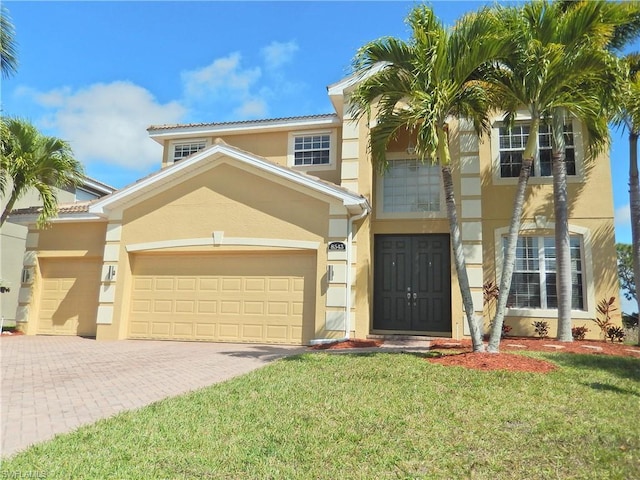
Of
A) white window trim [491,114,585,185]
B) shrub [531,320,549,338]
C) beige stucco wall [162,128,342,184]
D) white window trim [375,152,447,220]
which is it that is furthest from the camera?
beige stucco wall [162,128,342,184]

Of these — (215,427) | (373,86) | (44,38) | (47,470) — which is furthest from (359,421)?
(44,38)

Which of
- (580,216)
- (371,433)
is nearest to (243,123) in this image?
(580,216)

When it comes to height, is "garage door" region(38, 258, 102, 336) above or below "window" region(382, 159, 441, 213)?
below

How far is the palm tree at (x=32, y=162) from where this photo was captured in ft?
43.8

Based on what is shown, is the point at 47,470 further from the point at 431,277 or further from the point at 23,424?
the point at 431,277

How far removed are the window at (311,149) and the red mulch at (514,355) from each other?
732 centimetres

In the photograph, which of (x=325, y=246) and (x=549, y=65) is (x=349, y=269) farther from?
(x=549, y=65)

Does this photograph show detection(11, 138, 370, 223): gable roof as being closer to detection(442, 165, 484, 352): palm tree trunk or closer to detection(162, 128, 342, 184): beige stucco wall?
detection(162, 128, 342, 184): beige stucco wall

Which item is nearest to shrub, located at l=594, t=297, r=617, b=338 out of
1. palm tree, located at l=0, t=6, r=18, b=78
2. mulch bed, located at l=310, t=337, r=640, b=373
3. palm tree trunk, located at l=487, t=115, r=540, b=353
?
mulch bed, located at l=310, t=337, r=640, b=373

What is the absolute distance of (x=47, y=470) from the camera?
144 inches

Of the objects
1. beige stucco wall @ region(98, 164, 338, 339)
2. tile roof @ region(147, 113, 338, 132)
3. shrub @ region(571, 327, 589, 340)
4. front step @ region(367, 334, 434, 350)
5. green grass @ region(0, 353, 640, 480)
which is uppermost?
tile roof @ region(147, 113, 338, 132)

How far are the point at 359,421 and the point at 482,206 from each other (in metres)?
10.2

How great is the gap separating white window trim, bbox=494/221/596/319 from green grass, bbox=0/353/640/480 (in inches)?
230

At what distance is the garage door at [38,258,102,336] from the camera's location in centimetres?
1452
